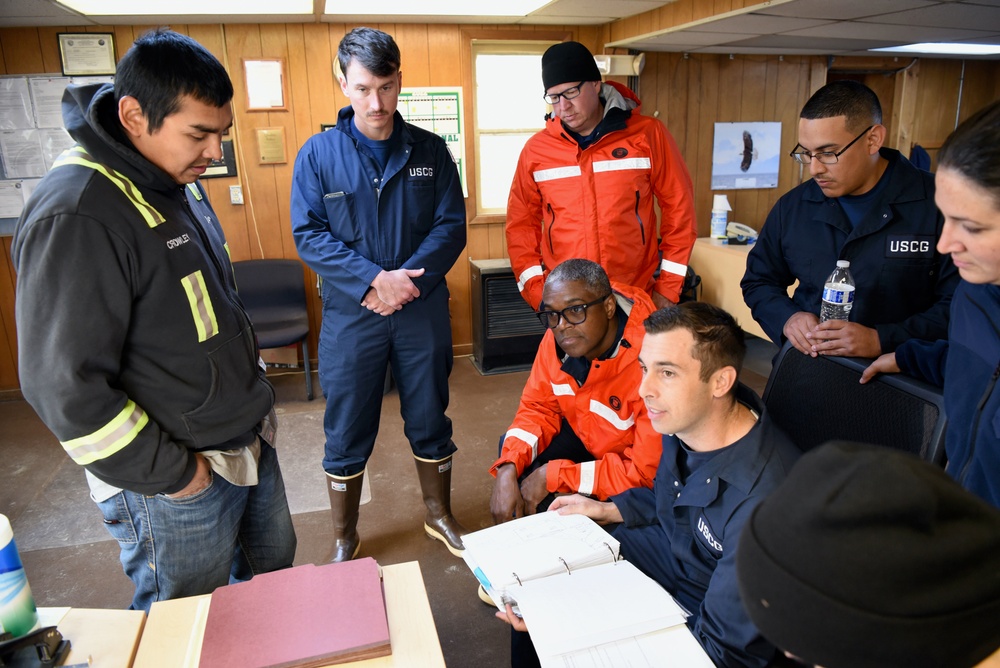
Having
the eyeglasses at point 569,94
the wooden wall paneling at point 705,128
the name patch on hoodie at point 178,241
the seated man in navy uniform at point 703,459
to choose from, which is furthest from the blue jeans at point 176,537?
the wooden wall paneling at point 705,128

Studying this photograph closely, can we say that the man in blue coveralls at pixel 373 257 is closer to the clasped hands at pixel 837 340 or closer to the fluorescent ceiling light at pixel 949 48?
the clasped hands at pixel 837 340

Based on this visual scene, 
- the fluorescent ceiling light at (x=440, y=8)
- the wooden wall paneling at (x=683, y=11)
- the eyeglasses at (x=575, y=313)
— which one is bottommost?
the eyeglasses at (x=575, y=313)

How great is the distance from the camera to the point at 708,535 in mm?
1320

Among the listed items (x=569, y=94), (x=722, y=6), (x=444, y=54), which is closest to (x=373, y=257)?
(x=569, y=94)

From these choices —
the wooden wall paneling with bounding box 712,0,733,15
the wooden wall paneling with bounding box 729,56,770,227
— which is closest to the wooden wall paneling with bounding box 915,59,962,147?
the wooden wall paneling with bounding box 729,56,770,227

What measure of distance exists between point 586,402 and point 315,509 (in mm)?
1543

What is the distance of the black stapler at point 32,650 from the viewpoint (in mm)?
936

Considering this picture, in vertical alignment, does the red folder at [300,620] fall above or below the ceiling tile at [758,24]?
below

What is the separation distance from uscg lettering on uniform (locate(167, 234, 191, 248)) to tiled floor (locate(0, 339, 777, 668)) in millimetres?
1436

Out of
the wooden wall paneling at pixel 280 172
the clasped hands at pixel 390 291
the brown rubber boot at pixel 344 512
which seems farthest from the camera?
the wooden wall paneling at pixel 280 172

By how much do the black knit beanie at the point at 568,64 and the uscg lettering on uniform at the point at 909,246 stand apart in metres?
1.18

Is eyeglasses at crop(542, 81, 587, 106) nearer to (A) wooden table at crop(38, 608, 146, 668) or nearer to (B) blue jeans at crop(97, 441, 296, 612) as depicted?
(B) blue jeans at crop(97, 441, 296, 612)

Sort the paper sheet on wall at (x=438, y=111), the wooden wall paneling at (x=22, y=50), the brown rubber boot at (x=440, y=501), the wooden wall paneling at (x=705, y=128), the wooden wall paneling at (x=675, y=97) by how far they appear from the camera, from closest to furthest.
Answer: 1. the brown rubber boot at (x=440, y=501)
2. the wooden wall paneling at (x=22, y=50)
3. the paper sheet on wall at (x=438, y=111)
4. the wooden wall paneling at (x=675, y=97)
5. the wooden wall paneling at (x=705, y=128)

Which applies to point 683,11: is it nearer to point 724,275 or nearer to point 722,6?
point 722,6
